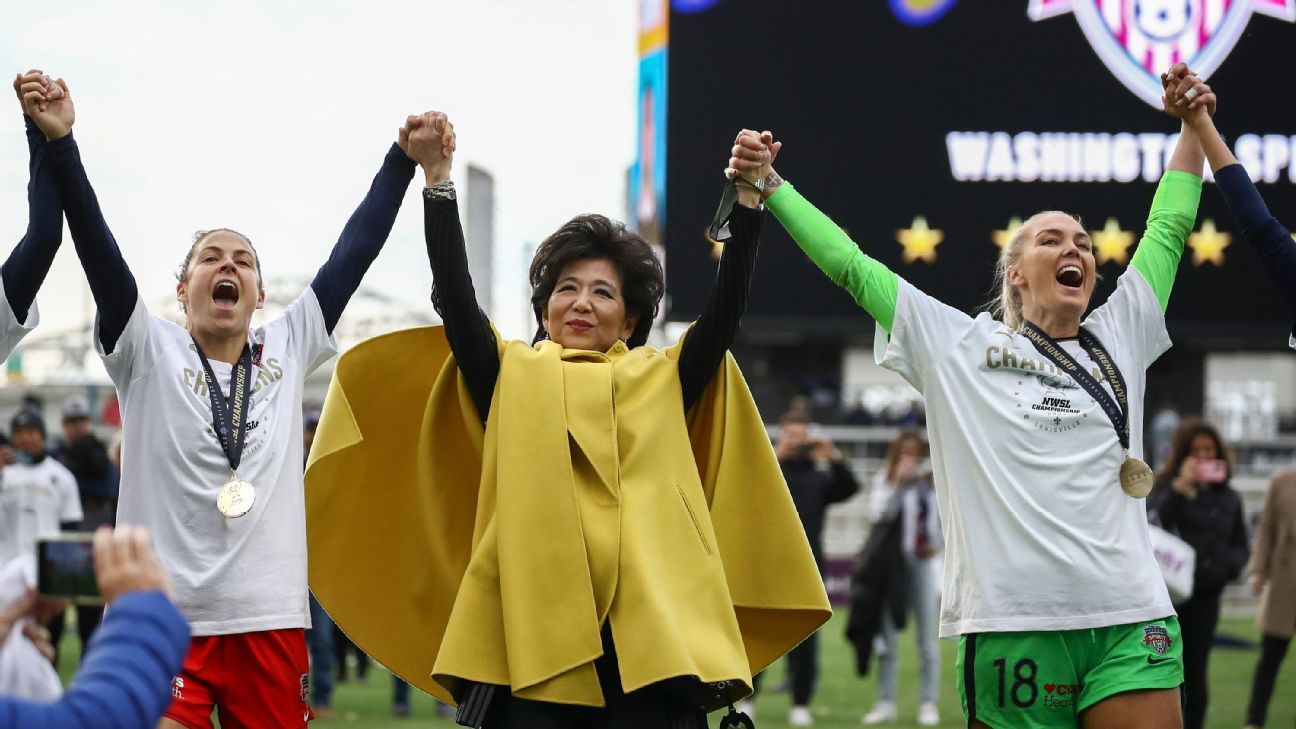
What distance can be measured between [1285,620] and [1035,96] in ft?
14.1

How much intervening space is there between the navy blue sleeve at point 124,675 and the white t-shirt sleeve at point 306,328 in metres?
2.38

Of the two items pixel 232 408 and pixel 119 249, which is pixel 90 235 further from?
pixel 232 408

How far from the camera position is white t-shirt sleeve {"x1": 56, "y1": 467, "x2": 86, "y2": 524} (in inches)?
454

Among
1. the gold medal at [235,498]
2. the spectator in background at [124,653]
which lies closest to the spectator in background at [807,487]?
the gold medal at [235,498]

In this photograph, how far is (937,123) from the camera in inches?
490

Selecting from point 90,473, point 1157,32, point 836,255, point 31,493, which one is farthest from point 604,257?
point 90,473

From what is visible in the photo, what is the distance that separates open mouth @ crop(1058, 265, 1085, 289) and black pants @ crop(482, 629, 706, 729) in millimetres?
1648

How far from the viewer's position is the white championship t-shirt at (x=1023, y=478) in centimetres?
446

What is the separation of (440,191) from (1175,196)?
7.22 ft

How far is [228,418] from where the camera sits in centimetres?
467

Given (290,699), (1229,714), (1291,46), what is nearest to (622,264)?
(290,699)

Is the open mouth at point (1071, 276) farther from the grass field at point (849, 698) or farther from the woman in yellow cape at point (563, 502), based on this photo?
the grass field at point (849, 698)

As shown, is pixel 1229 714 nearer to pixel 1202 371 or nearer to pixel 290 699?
pixel 290 699

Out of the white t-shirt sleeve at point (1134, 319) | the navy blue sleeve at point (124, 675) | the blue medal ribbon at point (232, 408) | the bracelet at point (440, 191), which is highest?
the bracelet at point (440, 191)
